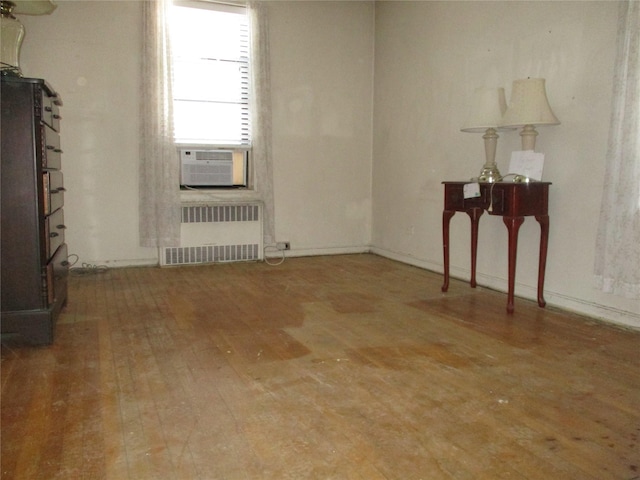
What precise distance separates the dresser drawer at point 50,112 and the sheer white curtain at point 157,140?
148 centimetres

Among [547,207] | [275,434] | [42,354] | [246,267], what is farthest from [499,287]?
[42,354]

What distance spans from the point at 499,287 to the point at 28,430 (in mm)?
3059

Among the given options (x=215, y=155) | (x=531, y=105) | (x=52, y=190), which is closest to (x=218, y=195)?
(x=215, y=155)

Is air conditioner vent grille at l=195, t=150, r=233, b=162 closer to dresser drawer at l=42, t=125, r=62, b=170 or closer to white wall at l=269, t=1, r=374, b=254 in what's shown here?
white wall at l=269, t=1, r=374, b=254

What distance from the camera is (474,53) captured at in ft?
12.9

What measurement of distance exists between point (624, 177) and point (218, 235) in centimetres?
328

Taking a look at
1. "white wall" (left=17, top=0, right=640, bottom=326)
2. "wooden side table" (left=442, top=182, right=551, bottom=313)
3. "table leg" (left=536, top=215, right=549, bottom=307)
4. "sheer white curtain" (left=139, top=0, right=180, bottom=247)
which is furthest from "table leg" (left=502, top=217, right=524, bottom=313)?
"sheer white curtain" (left=139, top=0, right=180, bottom=247)

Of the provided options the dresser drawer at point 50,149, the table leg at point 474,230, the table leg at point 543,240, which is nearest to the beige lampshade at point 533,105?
the table leg at point 543,240

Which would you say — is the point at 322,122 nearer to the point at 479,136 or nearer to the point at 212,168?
the point at 212,168

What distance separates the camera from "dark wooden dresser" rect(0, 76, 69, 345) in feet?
7.76

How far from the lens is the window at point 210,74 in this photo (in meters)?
4.61

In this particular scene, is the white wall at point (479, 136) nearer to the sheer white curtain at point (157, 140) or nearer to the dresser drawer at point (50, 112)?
the sheer white curtain at point (157, 140)

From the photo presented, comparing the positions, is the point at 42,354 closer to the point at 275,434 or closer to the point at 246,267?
the point at 275,434

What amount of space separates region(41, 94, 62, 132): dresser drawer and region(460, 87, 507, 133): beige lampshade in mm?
2465
